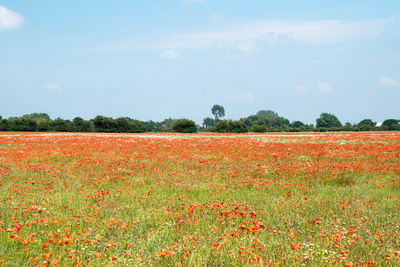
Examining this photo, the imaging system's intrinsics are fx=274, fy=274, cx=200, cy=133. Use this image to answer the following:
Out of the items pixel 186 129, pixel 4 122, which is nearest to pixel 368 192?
pixel 186 129

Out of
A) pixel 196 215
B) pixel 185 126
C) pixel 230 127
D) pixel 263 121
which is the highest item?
pixel 263 121

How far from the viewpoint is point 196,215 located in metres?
6.43

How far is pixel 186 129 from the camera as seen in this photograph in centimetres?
6366

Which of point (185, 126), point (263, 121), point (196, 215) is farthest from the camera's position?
point (263, 121)

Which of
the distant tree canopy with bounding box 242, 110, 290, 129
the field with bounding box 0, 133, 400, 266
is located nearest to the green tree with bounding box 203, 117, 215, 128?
the distant tree canopy with bounding box 242, 110, 290, 129

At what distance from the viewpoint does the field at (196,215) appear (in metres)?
4.29

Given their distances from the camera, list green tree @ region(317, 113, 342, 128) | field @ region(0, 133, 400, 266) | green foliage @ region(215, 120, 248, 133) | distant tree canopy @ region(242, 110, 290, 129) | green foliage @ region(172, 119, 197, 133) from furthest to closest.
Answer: distant tree canopy @ region(242, 110, 290, 129) → green tree @ region(317, 113, 342, 128) → green foliage @ region(215, 120, 248, 133) → green foliage @ region(172, 119, 197, 133) → field @ region(0, 133, 400, 266)

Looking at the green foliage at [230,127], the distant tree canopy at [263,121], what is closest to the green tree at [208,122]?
the distant tree canopy at [263,121]

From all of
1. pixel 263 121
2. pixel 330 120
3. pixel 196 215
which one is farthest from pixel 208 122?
pixel 196 215

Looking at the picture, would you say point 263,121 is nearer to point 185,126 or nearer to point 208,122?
point 208,122

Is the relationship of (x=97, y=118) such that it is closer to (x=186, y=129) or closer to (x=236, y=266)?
(x=186, y=129)

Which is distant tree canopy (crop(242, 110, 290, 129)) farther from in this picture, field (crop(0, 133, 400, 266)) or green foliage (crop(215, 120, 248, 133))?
field (crop(0, 133, 400, 266))

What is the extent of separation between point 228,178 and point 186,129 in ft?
174

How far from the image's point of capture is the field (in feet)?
14.1
